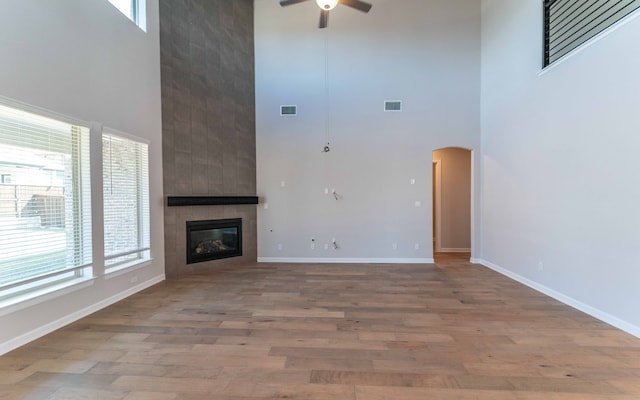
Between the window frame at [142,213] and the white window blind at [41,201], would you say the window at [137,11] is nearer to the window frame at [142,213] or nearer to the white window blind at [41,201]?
the window frame at [142,213]

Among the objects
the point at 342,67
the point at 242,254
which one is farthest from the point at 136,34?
the point at 242,254

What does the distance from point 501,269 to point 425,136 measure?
2.87 meters

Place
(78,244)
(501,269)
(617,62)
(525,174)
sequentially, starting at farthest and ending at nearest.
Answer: (501,269) < (525,174) < (78,244) < (617,62)

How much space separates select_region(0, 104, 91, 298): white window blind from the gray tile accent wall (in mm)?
→ 1381

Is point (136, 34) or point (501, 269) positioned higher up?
point (136, 34)

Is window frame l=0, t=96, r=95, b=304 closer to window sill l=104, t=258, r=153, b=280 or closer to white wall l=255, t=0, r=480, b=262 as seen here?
window sill l=104, t=258, r=153, b=280

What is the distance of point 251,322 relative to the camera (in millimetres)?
2924

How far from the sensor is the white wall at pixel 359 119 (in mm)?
5633

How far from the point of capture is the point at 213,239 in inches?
207

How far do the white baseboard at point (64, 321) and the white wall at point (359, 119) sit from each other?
252 cm

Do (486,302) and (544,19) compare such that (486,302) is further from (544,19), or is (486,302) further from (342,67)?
(342,67)

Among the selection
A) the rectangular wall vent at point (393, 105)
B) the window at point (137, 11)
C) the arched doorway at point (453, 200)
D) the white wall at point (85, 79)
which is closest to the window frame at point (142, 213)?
the white wall at point (85, 79)

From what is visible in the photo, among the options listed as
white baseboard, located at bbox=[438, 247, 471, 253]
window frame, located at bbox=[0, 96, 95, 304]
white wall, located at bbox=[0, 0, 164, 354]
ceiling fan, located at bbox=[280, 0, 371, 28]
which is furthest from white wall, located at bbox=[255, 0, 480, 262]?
window frame, located at bbox=[0, 96, 95, 304]

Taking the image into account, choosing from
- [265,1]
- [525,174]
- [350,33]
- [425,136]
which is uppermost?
[265,1]
